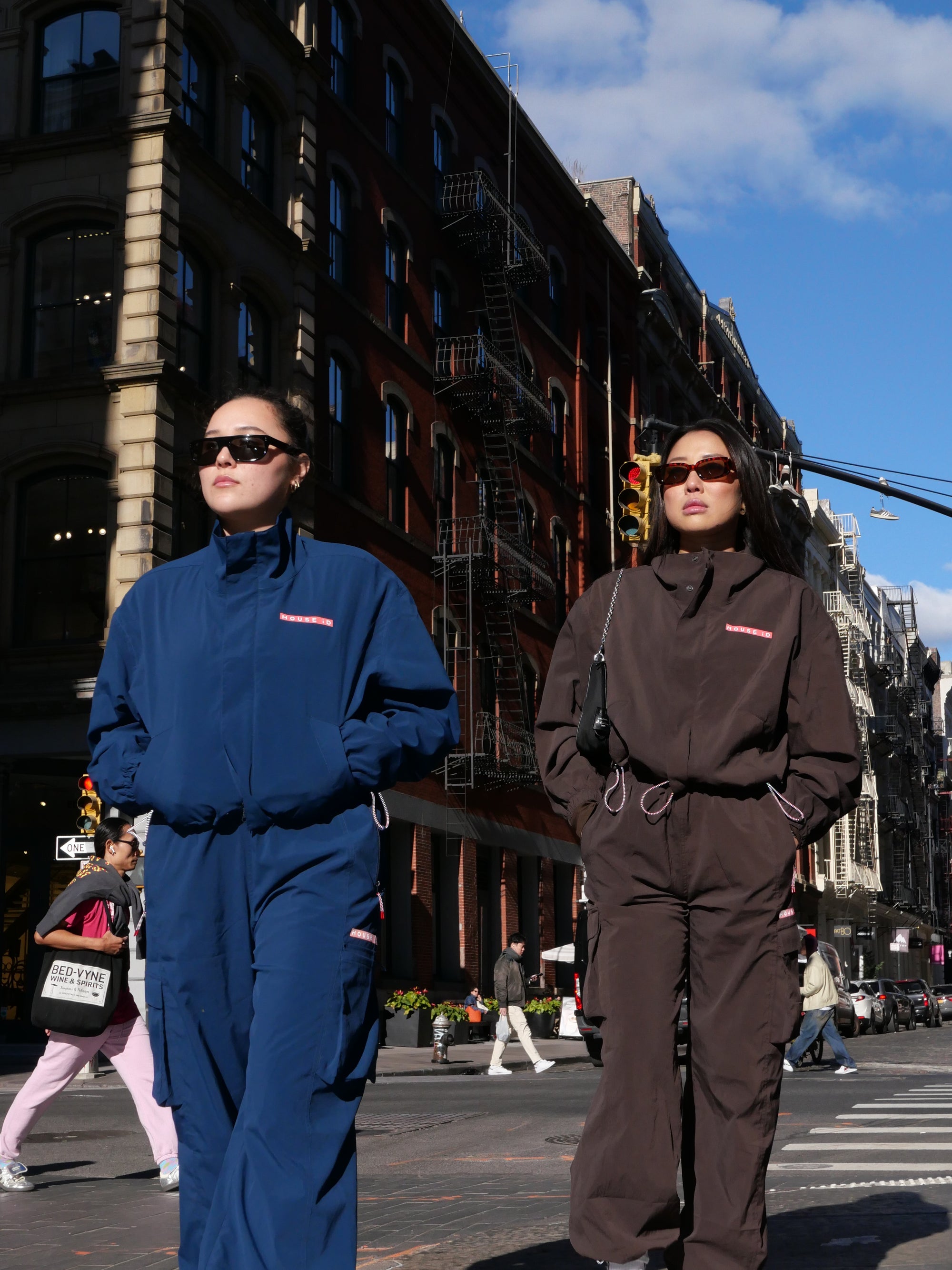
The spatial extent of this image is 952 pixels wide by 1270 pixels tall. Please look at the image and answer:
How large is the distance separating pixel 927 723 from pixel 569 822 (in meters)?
110

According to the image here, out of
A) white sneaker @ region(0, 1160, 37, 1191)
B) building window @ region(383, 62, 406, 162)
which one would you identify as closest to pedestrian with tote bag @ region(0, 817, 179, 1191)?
white sneaker @ region(0, 1160, 37, 1191)

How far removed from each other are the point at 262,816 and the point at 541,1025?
28.4m

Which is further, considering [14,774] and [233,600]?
[14,774]

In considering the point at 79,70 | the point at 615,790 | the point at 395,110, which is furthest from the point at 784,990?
the point at 395,110

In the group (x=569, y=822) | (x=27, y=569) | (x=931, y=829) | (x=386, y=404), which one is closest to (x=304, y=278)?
(x=386, y=404)

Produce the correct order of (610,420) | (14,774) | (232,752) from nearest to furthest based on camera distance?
(232,752) < (14,774) < (610,420)

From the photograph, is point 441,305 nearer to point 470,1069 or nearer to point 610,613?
point 470,1069

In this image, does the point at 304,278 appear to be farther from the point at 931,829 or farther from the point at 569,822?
the point at 931,829

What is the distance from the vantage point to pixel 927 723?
363 ft

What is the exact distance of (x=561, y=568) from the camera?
4225cm

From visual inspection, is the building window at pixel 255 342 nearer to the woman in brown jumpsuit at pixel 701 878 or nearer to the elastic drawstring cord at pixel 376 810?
the woman in brown jumpsuit at pixel 701 878

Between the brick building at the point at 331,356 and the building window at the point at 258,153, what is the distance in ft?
0.26

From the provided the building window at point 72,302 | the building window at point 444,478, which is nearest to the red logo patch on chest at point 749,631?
the building window at point 72,302

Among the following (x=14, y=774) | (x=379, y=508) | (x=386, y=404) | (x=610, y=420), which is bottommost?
(x=14, y=774)
